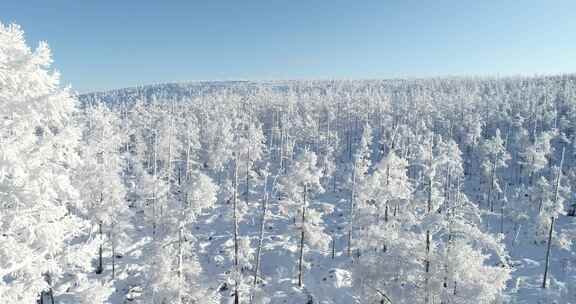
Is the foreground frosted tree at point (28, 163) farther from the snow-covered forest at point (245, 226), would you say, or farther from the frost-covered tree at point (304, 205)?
the frost-covered tree at point (304, 205)

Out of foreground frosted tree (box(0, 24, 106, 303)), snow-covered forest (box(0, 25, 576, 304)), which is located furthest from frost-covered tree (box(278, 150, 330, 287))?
foreground frosted tree (box(0, 24, 106, 303))

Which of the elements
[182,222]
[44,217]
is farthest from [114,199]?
[44,217]

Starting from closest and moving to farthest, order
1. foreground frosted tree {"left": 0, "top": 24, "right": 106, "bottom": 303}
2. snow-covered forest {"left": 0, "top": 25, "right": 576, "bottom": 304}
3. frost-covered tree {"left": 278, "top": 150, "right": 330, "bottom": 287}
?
foreground frosted tree {"left": 0, "top": 24, "right": 106, "bottom": 303}, snow-covered forest {"left": 0, "top": 25, "right": 576, "bottom": 304}, frost-covered tree {"left": 278, "top": 150, "right": 330, "bottom": 287}

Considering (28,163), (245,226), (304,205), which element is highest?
(28,163)

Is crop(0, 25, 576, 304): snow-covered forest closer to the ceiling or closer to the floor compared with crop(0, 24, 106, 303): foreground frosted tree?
closer to the floor

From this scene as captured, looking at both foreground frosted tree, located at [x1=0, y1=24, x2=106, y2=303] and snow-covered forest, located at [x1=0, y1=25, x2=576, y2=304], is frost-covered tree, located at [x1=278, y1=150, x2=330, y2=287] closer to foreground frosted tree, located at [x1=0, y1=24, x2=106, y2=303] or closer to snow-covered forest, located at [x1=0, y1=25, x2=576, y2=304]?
snow-covered forest, located at [x1=0, y1=25, x2=576, y2=304]

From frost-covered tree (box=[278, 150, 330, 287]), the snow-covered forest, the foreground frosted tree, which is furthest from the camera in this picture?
frost-covered tree (box=[278, 150, 330, 287])

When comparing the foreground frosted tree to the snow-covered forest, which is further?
the snow-covered forest

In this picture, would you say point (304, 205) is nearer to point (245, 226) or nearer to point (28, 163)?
point (245, 226)

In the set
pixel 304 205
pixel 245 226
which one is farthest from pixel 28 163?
pixel 245 226
